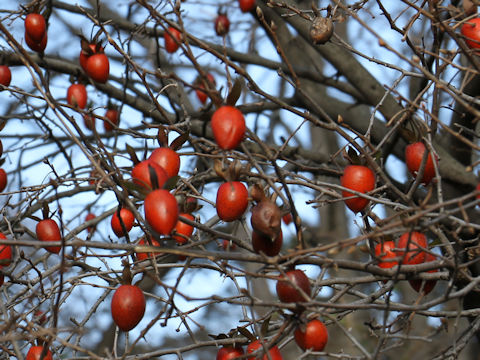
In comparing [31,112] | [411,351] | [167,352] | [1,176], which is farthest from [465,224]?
[411,351]

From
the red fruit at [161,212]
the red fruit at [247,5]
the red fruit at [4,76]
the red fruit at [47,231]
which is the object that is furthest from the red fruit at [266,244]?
the red fruit at [247,5]

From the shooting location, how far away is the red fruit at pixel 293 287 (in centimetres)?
161

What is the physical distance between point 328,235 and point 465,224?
5141 mm

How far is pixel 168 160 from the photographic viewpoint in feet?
6.04

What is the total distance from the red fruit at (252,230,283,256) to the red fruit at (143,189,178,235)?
23 centimetres

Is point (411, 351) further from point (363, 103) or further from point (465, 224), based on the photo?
point (465, 224)

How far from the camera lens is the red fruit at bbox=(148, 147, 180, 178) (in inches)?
72.2

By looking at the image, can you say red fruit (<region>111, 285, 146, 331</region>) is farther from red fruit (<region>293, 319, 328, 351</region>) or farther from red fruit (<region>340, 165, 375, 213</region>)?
red fruit (<region>340, 165, 375, 213</region>)

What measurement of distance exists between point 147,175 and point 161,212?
18 centimetres

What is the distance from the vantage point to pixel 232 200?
65.9 inches

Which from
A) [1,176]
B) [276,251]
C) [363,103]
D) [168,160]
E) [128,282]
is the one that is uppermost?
[363,103]

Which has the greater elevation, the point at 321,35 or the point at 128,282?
the point at 321,35

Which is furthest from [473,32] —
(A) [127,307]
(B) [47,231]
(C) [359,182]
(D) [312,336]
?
(B) [47,231]

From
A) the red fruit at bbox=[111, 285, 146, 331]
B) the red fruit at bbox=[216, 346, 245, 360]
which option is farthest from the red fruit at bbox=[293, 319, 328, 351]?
the red fruit at bbox=[111, 285, 146, 331]
